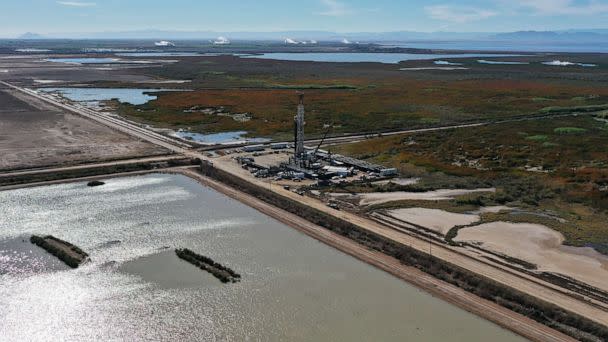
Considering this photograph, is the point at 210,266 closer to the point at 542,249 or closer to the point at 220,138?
the point at 542,249

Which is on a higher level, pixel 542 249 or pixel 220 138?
pixel 220 138

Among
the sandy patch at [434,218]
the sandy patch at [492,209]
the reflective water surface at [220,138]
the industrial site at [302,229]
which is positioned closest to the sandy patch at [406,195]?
the industrial site at [302,229]

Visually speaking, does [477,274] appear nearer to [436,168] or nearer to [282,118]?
[436,168]

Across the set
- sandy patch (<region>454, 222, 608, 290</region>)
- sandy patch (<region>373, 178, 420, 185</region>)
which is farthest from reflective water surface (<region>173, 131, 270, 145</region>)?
sandy patch (<region>454, 222, 608, 290</region>)

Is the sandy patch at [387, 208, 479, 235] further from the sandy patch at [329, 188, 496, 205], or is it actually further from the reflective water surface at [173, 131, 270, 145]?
the reflective water surface at [173, 131, 270, 145]

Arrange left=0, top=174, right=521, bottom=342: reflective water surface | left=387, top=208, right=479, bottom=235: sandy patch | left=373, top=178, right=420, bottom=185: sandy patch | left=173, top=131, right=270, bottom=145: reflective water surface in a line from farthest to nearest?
left=173, top=131, right=270, bottom=145: reflective water surface → left=373, top=178, right=420, bottom=185: sandy patch → left=387, top=208, right=479, bottom=235: sandy patch → left=0, top=174, right=521, bottom=342: reflective water surface

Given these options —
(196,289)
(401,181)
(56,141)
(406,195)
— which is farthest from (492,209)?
(56,141)
